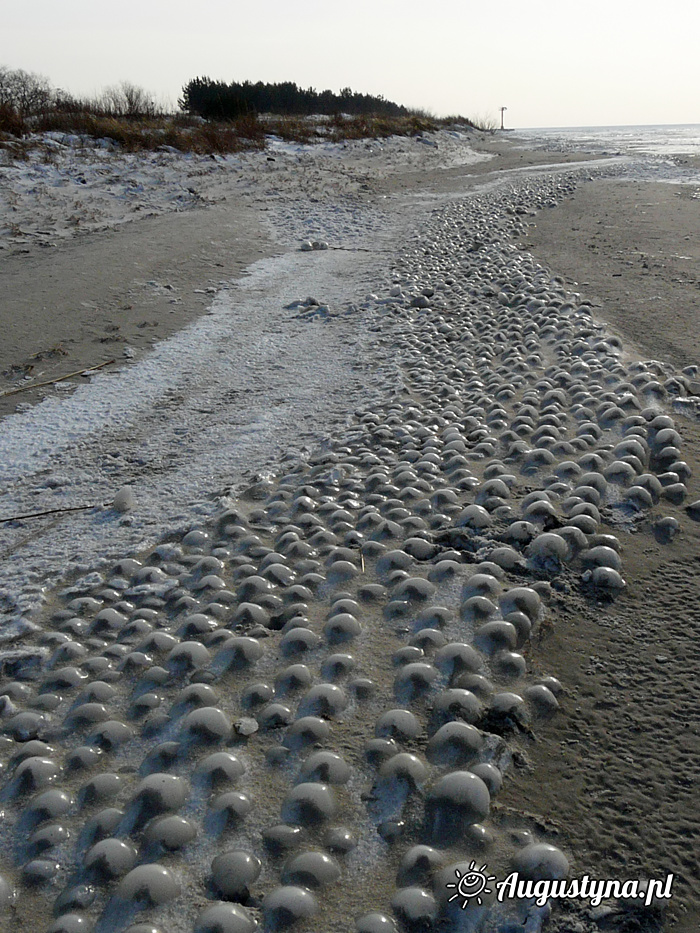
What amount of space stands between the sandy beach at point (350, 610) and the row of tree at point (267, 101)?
59.2ft

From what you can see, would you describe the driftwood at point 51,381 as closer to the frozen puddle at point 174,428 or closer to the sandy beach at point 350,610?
the sandy beach at point 350,610

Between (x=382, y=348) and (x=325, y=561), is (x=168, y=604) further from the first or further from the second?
(x=382, y=348)

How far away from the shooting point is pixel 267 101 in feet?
86.0

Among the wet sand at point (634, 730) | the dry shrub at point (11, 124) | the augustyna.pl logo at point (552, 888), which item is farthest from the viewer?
the dry shrub at point (11, 124)

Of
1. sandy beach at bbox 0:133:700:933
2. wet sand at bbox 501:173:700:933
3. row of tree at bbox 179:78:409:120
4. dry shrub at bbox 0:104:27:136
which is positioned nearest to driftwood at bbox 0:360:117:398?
sandy beach at bbox 0:133:700:933

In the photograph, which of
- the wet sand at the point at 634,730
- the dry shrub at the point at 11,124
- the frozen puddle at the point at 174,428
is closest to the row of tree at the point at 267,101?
the dry shrub at the point at 11,124

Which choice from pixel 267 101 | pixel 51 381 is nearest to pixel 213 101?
pixel 267 101

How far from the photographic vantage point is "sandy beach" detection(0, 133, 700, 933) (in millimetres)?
1494

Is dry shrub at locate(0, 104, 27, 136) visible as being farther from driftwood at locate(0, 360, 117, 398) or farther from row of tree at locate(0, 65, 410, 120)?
driftwood at locate(0, 360, 117, 398)

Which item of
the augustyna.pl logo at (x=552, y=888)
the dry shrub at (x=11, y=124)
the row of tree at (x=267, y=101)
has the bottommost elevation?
the augustyna.pl logo at (x=552, y=888)

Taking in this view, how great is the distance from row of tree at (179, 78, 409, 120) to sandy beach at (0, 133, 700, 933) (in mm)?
18041

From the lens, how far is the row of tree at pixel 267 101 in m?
21.0

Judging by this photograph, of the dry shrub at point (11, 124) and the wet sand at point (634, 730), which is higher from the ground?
the dry shrub at point (11, 124)

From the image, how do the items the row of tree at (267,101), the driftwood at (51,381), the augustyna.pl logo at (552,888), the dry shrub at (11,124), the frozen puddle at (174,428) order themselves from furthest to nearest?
the row of tree at (267,101) < the dry shrub at (11,124) < the driftwood at (51,381) < the frozen puddle at (174,428) < the augustyna.pl logo at (552,888)
